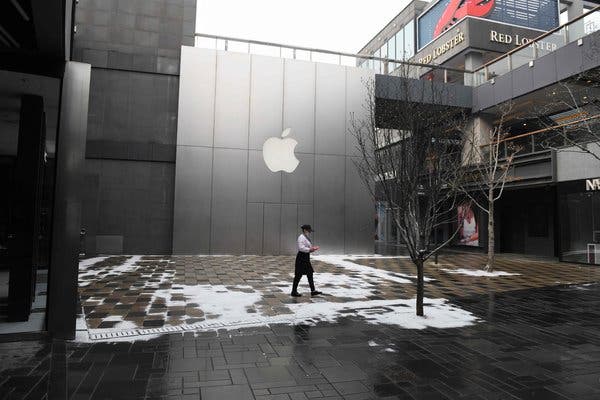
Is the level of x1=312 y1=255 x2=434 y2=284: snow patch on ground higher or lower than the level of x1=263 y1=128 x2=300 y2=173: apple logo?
lower

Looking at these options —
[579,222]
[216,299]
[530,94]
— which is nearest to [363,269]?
[216,299]

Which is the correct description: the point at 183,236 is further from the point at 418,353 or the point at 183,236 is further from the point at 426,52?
the point at 426,52

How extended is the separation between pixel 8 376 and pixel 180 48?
54.5ft

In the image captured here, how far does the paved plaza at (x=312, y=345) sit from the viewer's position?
400 centimetres

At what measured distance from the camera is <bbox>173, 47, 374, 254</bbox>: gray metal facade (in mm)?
17719

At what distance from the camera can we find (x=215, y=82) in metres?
18.1

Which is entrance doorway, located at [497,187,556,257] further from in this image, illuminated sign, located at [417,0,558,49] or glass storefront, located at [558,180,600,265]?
illuminated sign, located at [417,0,558,49]

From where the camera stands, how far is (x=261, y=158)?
1847 centimetres

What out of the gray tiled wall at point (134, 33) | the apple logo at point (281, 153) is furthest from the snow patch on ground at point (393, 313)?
the gray tiled wall at point (134, 33)

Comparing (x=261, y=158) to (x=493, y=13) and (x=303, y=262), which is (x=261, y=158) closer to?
(x=303, y=262)

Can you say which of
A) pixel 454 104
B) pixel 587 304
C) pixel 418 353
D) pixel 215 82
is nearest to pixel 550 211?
pixel 454 104

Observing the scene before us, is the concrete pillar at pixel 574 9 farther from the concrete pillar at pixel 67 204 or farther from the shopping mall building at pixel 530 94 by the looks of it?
the concrete pillar at pixel 67 204

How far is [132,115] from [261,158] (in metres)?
5.81

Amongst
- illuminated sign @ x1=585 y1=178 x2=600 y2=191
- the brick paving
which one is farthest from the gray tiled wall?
illuminated sign @ x1=585 y1=178 x2=600 y2=191
